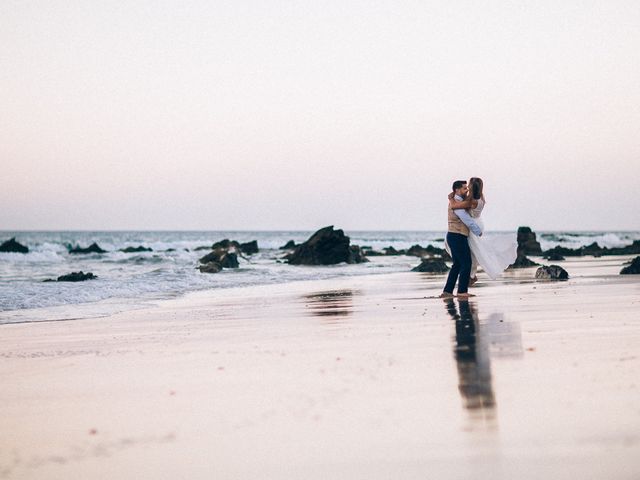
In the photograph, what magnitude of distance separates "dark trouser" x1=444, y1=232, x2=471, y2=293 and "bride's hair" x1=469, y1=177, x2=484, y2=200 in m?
0.80

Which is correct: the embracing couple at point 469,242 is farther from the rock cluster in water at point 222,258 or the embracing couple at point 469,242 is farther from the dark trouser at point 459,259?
the rock cluster in water at point 222,258

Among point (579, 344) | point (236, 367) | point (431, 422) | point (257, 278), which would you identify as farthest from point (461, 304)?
point (257, 278)

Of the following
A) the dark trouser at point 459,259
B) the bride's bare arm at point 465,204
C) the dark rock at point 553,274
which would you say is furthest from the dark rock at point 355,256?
the bride's bare arm at point 465,204

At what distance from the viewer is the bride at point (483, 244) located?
→ 13859 millimetres

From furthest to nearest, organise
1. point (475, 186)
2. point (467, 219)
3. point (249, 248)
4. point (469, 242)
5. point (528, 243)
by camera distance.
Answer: point (249, 248) < point (528, 243) < point (469, 242) < point (467, 219) < point (475, 186)

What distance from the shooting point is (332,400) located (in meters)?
4.98

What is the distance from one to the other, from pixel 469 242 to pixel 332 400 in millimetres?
9777

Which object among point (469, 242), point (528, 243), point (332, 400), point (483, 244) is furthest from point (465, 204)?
point (528, 243)

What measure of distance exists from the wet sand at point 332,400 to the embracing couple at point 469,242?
13.1ft

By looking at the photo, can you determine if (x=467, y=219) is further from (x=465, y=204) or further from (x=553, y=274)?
(x=553, y=274)

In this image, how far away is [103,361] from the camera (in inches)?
282

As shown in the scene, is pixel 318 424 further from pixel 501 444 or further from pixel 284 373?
pixel 284 373

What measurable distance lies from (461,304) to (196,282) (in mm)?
11334

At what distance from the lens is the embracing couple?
45.4 ft
